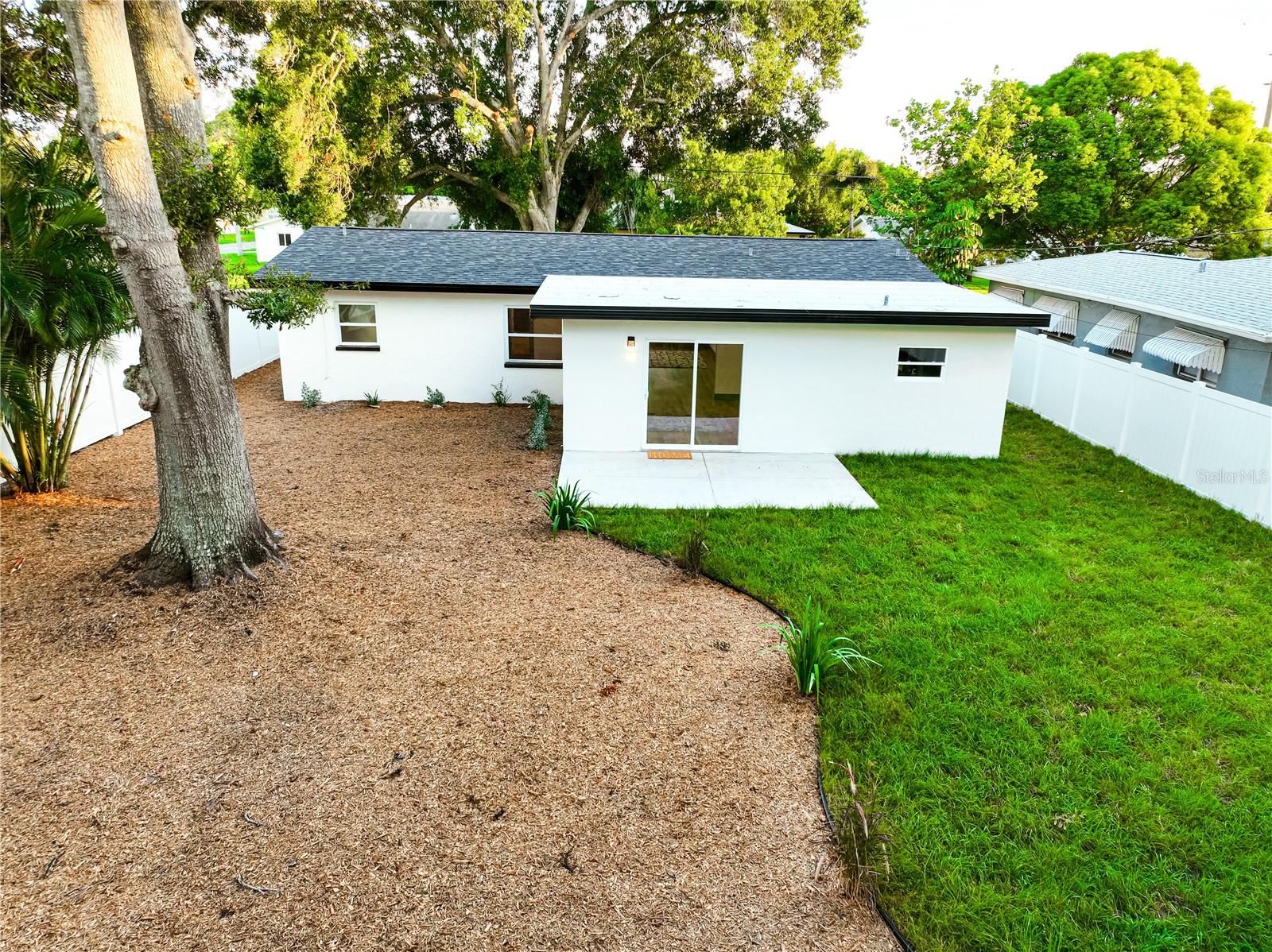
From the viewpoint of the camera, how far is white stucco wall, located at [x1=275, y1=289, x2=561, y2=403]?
15.0 meters

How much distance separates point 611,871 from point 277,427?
37.5 ft

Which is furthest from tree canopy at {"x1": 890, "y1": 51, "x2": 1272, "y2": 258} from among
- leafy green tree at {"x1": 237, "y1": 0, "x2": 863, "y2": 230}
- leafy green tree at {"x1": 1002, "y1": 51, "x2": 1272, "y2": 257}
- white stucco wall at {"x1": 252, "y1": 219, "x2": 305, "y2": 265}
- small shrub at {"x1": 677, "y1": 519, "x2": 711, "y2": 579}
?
white stucco wall at {"x1": 252, "y1": 219, "x2": 305, "y2": 265}

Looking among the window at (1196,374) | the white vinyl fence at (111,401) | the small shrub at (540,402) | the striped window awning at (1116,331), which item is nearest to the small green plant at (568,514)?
the small shrub at (540,402)

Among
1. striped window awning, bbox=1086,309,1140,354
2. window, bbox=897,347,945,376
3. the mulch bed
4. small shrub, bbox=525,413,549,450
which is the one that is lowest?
the mulch bed

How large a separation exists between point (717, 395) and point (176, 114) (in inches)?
318

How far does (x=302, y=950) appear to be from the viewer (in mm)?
3678

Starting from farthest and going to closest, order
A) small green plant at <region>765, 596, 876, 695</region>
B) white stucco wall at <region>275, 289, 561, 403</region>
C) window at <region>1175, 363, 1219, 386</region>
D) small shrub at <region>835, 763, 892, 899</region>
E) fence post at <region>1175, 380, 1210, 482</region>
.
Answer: white stucco wall at <region>275, 289, 561, 403</region> < window at <region>1175, 363, 1219, 386</region> < fence post at <region>1175, 380, 1210, 482</region> < small green plant at <region>765, 596, 876, 695</region> < small shrub at <region>835, 763, 892, 899</region>

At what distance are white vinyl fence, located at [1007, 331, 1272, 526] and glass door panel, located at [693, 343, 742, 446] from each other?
6.05 metres

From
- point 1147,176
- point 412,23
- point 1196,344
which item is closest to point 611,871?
point 1196,344

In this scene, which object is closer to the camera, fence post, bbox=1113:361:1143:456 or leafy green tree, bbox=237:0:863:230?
fence post, bbox=1113:361:1143:456

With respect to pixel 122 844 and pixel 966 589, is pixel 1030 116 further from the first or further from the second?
pixel 122 844

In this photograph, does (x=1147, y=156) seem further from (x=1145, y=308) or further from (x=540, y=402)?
(x=540, y=402)

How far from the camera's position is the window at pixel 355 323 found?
15.1 meters

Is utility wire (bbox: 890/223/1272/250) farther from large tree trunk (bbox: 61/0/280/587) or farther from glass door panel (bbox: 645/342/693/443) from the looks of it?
large tree trunk (bbox: 61/0/280/587)
